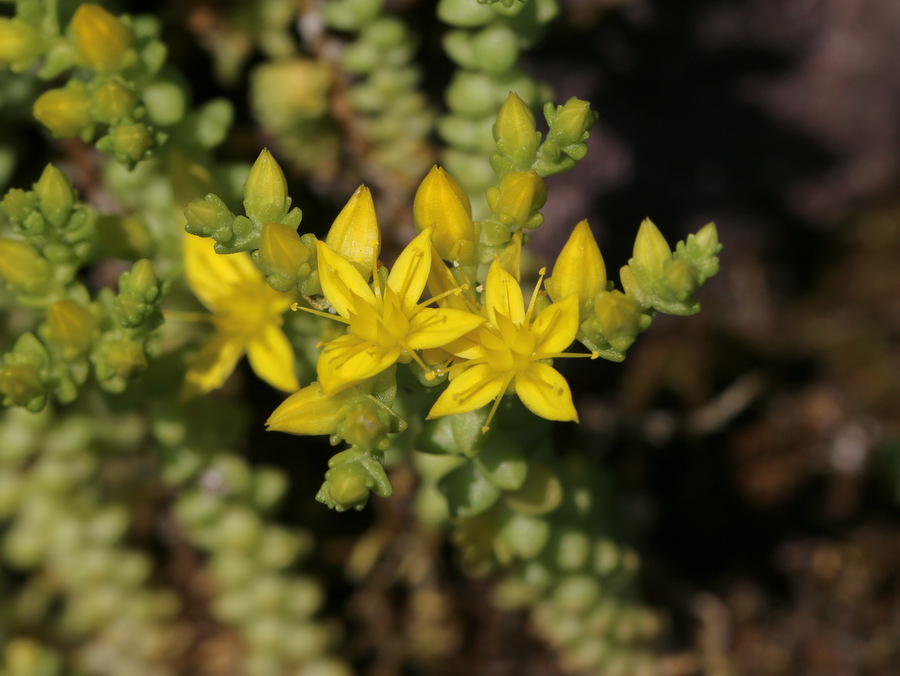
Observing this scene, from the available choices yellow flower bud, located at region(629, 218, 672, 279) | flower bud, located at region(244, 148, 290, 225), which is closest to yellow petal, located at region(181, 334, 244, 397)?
flower bud, located at region(244, 148, 290, 225)

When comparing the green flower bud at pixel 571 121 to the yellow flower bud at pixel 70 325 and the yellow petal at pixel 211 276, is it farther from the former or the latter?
the yellow flower bud at pixel 70 325

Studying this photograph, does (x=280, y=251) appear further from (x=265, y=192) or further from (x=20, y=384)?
(x=20, y=384)

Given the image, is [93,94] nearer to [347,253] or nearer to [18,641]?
[347,253]

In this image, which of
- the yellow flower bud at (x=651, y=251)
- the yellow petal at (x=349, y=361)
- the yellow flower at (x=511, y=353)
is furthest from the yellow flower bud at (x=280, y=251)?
the yellow flower bud at (x=651, y=251)

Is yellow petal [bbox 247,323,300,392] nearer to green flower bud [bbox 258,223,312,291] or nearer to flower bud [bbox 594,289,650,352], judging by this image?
green flower bud [bbox 258,223,312,291]

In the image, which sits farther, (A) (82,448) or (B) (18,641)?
(B) (18,641)

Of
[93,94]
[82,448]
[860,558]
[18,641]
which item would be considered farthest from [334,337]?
[860,558]
